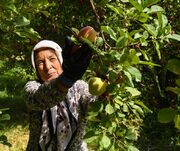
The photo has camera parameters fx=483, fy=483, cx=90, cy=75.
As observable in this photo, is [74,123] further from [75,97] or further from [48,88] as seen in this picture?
[48,88]

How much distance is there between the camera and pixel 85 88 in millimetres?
2971

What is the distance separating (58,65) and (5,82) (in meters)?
5.88

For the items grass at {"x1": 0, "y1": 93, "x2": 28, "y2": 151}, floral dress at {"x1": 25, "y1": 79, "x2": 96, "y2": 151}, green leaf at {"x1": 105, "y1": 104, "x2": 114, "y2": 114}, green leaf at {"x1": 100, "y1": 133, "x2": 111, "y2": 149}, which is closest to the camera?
green leaf at {"x1": 105, "y1": 104, "x2": 114, "y2": 114}

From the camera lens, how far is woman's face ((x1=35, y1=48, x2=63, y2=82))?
2777mm

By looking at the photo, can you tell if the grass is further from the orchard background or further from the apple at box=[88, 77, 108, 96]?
the apple at box=[88, 77, 108, 96]

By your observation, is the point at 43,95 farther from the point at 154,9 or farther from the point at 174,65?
the point at 174,65

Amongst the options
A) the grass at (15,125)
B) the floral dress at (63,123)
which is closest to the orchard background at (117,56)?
the floral dress at (63,123)

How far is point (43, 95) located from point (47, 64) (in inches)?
20.1

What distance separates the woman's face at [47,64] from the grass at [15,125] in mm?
3200

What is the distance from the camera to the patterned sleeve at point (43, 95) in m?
2.19

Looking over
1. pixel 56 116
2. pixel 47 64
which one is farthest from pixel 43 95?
pixel 56 116

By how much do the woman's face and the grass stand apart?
3200 mm

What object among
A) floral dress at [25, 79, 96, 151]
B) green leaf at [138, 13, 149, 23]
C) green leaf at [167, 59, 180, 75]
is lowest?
floral dress at [25, 79, 96, 151]

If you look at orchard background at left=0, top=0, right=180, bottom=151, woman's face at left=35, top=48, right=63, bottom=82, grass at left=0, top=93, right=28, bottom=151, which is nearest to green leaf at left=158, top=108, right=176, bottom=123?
orchard background at left=0, top=0, right=180, bottom=151
